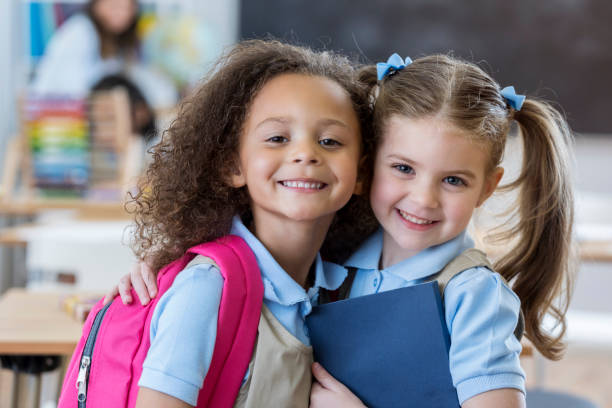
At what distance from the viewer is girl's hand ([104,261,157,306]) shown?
44.0 inches

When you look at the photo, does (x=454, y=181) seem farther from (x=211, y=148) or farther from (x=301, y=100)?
(x=211, y=148)

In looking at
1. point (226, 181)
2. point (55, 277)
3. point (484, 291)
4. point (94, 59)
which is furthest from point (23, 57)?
point (484, 291)

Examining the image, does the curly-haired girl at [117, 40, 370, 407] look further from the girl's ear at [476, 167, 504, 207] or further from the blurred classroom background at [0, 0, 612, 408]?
the blurred classroom background at [0, 0, 612, 408]

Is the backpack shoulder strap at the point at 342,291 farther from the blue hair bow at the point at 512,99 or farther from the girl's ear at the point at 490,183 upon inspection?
the blue hair bow at the point at 512,99

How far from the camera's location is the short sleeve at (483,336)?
1.02 metres

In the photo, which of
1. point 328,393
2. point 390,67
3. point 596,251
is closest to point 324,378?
point 328,393

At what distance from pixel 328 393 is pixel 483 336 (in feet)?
0.79

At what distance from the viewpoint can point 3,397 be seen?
312cm

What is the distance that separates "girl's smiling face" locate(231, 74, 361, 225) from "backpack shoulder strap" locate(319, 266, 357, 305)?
168 millimetres

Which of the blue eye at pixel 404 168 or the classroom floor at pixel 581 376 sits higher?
the blue eye at pixel 404 168

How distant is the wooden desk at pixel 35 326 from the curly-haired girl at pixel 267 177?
329mm

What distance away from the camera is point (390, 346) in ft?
3.61

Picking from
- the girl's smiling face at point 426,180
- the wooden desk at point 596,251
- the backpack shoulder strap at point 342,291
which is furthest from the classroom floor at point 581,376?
the girl's smiling face at point 426,180

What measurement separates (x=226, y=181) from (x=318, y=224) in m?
0.17
